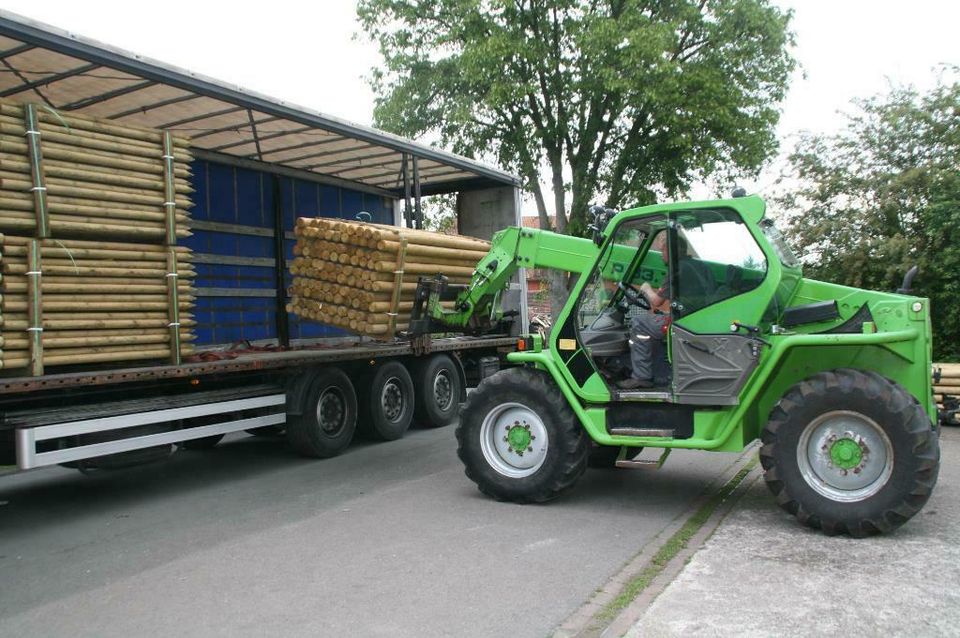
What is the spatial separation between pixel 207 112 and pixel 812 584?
8.01 meters

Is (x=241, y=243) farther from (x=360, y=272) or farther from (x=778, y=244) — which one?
(x=778, y=244)

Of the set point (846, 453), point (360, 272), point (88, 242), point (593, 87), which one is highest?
point (593, 87)

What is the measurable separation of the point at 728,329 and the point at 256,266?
289 inches

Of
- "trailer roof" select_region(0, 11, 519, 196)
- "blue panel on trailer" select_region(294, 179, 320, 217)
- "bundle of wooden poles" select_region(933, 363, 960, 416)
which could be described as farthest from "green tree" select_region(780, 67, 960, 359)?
"blue panel on trailer" select_region(294, 179, 320, 217)

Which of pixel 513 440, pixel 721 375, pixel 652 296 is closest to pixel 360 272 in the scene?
pixel 513 440

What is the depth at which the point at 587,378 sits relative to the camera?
22.9ft

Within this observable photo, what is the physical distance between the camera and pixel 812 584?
15.9 feet

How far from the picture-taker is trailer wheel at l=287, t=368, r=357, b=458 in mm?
9320

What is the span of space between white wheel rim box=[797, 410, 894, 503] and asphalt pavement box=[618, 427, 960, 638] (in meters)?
0.35

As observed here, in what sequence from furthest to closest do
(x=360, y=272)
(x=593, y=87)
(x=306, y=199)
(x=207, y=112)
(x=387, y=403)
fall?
(x=593, y=87)
(x=306, y=199)
(x=387, y=403)
(x=207, y=112)
(x=360, y=272)

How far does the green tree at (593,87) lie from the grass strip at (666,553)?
587 inches

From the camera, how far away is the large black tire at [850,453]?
556cm

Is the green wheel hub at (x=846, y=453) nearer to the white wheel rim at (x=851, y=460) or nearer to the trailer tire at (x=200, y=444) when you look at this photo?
the white wheel rim at (x=851, y=460)

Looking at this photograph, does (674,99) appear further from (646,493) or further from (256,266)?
(646,493)
